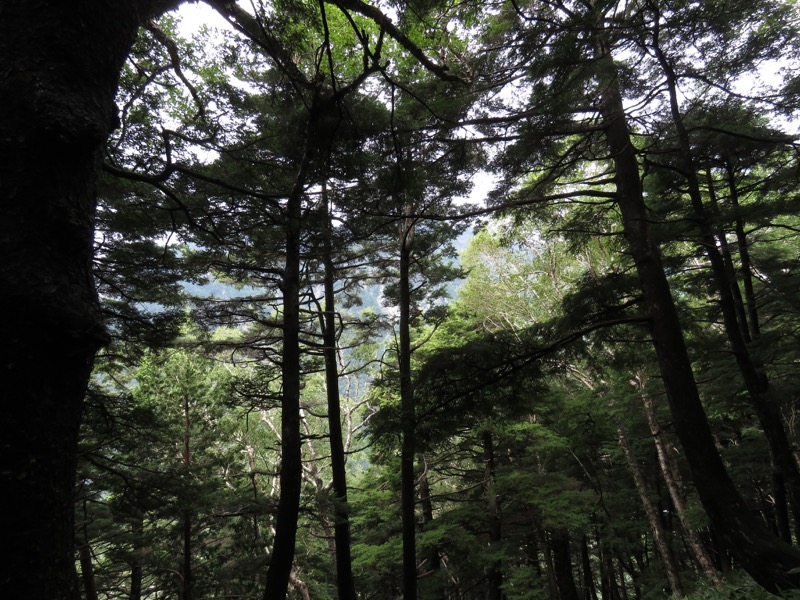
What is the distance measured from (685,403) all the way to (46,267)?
5727mm

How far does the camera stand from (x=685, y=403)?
4.61m

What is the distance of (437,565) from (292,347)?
448 inches

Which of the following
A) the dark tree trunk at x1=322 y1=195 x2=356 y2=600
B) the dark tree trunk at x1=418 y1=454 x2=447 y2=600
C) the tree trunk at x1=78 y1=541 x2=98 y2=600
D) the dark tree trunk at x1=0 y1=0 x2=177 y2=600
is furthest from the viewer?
the dark tree trunk at x1=418 y1=454 x2=447 y2=600

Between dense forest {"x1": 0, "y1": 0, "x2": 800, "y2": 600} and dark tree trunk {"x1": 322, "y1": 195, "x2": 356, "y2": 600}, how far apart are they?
9cm

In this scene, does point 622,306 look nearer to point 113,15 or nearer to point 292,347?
point 292,347

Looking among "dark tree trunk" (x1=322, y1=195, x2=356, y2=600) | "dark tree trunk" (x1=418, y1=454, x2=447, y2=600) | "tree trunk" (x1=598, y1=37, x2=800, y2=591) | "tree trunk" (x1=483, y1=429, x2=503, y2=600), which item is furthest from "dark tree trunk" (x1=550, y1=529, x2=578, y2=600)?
"tree trunk" (x1=598, y1=37, x2=800, y2=591)

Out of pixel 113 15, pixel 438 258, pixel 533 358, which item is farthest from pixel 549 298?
pixel 113 15

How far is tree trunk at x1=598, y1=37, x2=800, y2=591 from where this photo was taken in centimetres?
379

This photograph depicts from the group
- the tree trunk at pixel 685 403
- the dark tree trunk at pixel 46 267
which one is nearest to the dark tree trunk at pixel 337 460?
the tree trunk at pixel 685 403

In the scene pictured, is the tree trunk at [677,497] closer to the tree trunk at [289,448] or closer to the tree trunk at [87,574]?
the tree trunk at [289,448]

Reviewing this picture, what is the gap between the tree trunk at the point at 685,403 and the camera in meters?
3.79

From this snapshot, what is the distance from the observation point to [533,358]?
15.5ft

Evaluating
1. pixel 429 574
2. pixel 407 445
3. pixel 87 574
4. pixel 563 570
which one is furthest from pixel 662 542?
pixel 87 574

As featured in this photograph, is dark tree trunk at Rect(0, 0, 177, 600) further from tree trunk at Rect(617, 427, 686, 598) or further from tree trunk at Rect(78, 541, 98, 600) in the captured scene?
tree trunk at Rect(617, 427, 686, 598)
